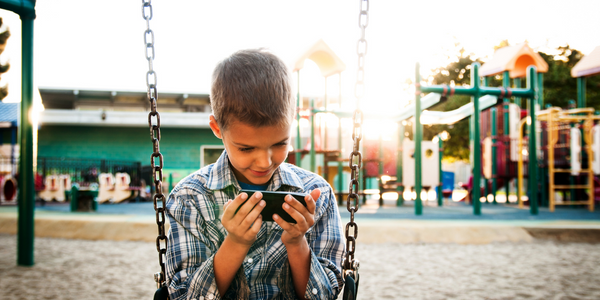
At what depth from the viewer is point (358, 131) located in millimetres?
1558

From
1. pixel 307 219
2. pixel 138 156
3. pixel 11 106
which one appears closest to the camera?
pixel 307 219

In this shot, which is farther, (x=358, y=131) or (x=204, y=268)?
(x=358, y=131)

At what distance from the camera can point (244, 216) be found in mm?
1083

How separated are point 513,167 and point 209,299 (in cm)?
908

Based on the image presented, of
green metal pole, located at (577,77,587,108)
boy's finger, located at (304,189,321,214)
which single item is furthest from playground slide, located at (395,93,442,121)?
boy's finger, located at (304,189,321,214)

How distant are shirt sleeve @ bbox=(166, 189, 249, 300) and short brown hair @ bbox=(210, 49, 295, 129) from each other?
29 centimetres

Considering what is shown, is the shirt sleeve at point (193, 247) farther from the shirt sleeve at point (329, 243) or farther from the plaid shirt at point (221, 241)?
the shirt sleeve at point (329, 243)

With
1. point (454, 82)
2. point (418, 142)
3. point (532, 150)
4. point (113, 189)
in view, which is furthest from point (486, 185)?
Answer: point (454, 82)

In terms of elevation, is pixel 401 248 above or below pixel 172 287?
below

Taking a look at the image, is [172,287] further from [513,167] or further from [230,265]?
[513,167]

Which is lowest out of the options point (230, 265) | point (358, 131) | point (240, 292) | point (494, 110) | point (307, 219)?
point (240, 292)

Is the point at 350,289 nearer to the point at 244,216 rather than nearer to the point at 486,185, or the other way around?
the point at 244,216

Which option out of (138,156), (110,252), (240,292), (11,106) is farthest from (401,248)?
(11,106)

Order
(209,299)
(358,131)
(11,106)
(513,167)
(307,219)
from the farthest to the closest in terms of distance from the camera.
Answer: (11,106), (513,167), (358,131), (209,299), (307,219)
